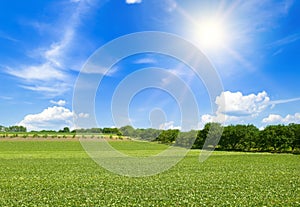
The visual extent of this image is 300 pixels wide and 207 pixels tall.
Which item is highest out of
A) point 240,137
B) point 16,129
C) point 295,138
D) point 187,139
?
point 16,129

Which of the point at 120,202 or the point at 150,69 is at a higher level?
the point at 150,69

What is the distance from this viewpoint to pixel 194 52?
2897 cm

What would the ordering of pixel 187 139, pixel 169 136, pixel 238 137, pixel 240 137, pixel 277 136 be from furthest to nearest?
pixel 169 136 → pixel 187 139 → pixel 238 137 → pixel 240 137 → pixel 277 136

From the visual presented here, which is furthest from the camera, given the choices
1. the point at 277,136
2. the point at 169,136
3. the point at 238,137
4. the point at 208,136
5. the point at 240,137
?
the point at 169,136

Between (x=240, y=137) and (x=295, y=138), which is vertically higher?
(x=240, y=137)

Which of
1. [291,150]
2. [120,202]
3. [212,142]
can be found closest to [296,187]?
[120,202]

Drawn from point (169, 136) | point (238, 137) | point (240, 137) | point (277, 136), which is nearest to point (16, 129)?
point (169, 136)

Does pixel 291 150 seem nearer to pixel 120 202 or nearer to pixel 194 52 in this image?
pixel 194 52

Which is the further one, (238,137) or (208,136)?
(208,136)

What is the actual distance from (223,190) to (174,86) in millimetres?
13964

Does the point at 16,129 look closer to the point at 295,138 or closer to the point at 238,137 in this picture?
the point at 238,137

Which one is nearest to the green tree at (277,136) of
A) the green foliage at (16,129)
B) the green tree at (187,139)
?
the green tree at (187,139)

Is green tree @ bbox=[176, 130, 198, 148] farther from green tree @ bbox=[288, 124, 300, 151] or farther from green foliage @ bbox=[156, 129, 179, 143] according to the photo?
green tree @ bbox=[288, 124, 300, 151]

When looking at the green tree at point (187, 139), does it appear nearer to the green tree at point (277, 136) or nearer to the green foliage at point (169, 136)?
the green foliage at point (169, 136)
